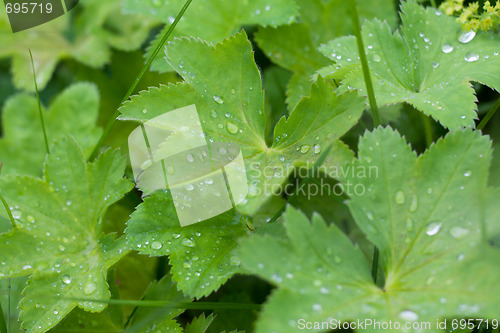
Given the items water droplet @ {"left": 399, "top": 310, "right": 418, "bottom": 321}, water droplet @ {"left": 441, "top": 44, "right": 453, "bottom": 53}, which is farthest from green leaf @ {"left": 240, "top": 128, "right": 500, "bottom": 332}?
water droplet @ {"left": 441, "top": 44, "right": 453, "bottom": 53}

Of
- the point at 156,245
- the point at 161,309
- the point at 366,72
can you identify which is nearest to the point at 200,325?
the point at 161,309

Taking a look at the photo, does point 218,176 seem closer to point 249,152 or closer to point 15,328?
point 249,152

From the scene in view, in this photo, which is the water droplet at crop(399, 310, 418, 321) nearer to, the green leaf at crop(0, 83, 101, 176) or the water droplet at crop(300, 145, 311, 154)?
the water droplet at crop(300, 145, 311, 154)

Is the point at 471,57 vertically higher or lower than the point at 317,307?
higher

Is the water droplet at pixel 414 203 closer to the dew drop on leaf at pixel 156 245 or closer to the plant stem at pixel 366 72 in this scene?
the plant stem at pixel 366 72

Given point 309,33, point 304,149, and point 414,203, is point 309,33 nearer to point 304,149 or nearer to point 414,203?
point 304,149

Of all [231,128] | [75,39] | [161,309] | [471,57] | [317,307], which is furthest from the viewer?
[75,39]
